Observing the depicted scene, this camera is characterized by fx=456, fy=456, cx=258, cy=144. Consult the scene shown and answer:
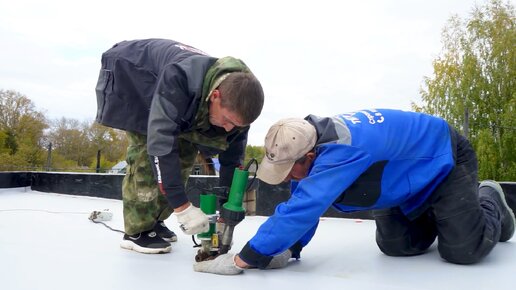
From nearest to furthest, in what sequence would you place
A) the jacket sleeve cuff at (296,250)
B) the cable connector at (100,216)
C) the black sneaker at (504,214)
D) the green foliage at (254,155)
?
1. the jacket sleeve cuff at (296,250)
2. the black sneaker at (504,214)
3. the green foliage at (254,155)
4. the cable connector at (100,216)

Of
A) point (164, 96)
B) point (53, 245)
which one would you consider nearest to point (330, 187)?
point (164, 96)

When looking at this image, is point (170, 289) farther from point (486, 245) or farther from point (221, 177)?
point (486, 245)

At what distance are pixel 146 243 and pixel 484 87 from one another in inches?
609

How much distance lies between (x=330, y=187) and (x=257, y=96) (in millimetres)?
418

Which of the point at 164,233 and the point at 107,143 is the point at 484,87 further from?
the point at 107,143

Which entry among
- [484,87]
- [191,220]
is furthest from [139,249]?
[484,87]

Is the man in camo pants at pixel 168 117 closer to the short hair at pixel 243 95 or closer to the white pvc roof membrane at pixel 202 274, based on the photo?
the short hair at pixel 243 95

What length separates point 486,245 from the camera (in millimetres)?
1823

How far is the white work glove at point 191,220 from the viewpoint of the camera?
5.61 feet

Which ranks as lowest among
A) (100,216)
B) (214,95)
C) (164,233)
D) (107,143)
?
(107,143)

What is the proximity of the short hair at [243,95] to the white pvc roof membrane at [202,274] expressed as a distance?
0.60 metres

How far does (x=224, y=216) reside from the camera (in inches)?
70.1

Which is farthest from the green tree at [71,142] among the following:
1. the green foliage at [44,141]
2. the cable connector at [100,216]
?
the cable connector at [100,216]

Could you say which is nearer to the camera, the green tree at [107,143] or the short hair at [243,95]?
the short hair at [243,95]
